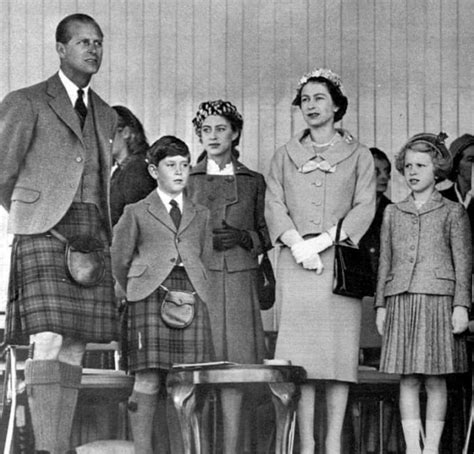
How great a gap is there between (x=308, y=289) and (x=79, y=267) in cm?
108

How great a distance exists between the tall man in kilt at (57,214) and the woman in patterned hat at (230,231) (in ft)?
2.17

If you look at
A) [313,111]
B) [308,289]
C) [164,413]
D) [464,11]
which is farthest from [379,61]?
[164,413]

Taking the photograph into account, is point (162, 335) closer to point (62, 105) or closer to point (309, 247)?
point (309, 247)

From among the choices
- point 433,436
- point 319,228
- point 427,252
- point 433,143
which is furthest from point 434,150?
point 433,436

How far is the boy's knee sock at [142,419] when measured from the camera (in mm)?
4910

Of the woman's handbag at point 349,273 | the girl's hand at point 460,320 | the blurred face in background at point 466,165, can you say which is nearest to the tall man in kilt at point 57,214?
the woman's handbag at point 349,273

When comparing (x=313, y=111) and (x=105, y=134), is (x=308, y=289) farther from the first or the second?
(x=105, y=134)

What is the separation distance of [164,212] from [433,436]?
62.3 inches

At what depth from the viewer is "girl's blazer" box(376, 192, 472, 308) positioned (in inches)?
199

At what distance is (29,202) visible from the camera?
15.7 ft

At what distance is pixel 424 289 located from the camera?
5.05 m

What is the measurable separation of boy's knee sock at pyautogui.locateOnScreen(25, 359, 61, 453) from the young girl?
148 centimetres

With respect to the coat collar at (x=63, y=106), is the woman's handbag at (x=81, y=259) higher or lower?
lower

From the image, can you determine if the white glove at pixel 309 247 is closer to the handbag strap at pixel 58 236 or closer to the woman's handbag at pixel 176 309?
the woman's handbag at pixel 176 309
